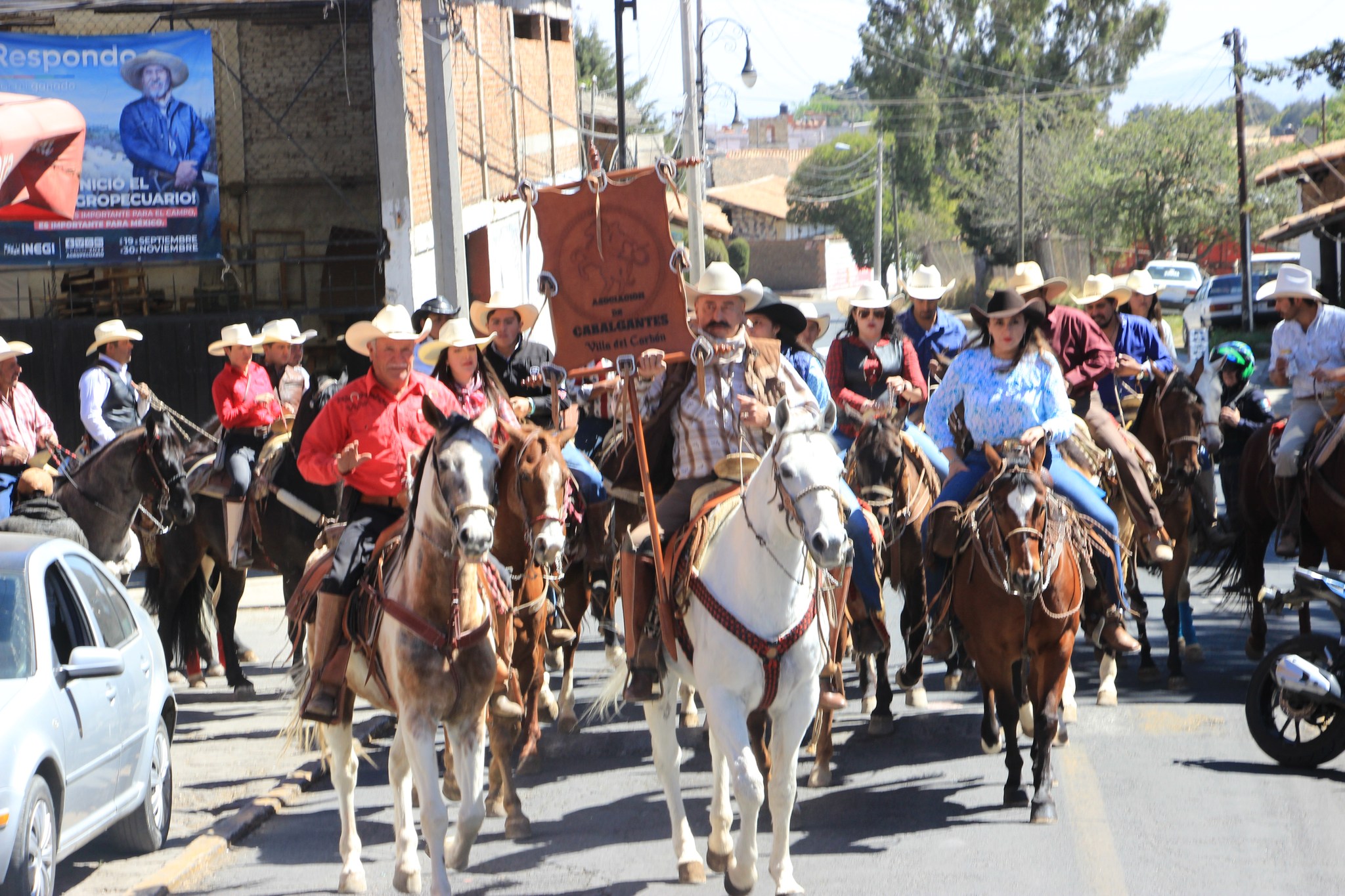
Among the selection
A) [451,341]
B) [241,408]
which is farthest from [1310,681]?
[241,408]

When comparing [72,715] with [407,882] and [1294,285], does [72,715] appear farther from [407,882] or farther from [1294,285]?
[1294,285]

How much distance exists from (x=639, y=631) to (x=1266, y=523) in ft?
22.8

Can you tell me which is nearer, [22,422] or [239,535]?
[239,535]

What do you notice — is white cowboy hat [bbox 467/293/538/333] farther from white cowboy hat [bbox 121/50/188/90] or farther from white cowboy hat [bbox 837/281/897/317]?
white cowboy hat [bbox 121/50/188/90]

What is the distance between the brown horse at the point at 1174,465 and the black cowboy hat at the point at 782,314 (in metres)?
3.54

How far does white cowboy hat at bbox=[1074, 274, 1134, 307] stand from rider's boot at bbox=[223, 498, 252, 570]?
281 inches

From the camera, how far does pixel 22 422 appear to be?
11.9 metres

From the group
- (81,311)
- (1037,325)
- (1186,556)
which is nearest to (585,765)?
(1037,325)

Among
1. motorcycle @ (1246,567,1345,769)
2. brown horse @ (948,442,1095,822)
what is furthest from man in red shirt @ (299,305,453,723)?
motorcycle @ (1246,567,1345,769)

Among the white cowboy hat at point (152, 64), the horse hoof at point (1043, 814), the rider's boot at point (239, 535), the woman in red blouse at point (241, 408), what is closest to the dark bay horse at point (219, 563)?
the rider's boot at point (239, 535)

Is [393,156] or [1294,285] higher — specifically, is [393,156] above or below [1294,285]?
above

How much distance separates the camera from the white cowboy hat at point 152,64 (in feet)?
62.2

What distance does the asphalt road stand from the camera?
731cm

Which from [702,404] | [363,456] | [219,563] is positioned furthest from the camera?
[219,563]
